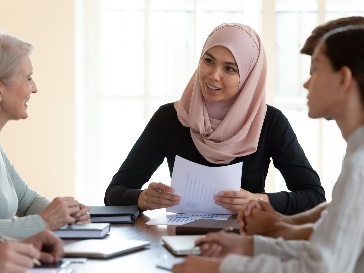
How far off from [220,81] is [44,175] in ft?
6.30

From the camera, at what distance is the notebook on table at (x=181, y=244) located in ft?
5.84

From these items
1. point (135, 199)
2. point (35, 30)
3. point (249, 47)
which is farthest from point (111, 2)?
point (135, 199)

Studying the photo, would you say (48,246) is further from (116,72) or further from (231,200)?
(116,72)

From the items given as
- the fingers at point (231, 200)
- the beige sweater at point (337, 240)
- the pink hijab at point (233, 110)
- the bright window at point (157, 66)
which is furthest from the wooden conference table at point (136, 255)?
the bright window at point (157, 66)

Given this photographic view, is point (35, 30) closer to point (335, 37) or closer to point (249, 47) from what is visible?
point (249, 47)

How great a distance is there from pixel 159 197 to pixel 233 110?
1.91ft

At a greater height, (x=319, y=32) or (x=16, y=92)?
(x=319, y=32)

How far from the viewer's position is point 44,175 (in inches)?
171

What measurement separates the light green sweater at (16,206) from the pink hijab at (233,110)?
676mm

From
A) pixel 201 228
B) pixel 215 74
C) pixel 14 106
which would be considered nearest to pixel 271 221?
pixel 201 228

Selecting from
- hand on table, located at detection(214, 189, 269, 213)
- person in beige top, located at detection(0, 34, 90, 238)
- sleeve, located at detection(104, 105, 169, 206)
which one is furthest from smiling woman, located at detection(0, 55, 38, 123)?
hand on table, located at detection(214, 189, 269, 213)

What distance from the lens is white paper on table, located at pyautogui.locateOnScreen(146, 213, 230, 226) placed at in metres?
2.30

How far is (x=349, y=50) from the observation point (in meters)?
1.48

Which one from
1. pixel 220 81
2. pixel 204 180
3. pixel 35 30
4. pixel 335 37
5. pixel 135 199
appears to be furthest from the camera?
pixel 35 30
